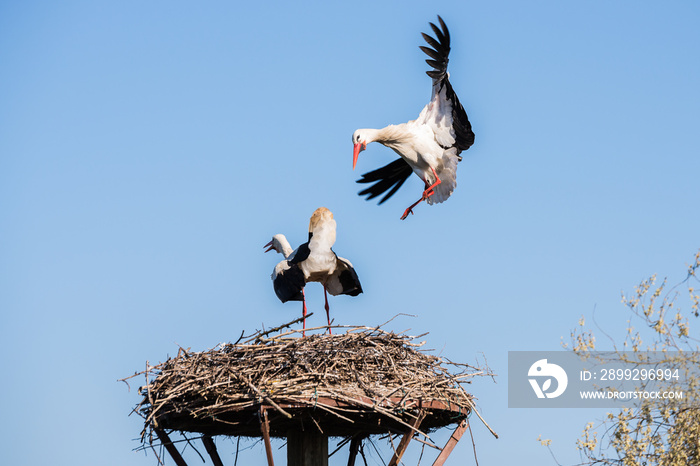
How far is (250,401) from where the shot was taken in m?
7.02

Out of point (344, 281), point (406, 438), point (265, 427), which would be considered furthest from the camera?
point (344, 281)

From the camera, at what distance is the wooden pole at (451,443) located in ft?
25.3

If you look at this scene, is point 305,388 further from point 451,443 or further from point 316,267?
point 316,267

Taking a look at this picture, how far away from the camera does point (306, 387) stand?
708 centimetres

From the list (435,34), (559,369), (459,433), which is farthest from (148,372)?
(435,34)

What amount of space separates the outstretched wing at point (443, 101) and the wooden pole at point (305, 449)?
483cm

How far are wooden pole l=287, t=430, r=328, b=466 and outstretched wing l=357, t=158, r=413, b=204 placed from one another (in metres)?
5.17

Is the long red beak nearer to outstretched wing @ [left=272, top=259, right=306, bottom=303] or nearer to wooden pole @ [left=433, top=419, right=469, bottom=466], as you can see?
outstretched wing @ [left=272, top=259, right=306, bottom=303]

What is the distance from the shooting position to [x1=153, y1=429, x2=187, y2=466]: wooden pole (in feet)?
25.1

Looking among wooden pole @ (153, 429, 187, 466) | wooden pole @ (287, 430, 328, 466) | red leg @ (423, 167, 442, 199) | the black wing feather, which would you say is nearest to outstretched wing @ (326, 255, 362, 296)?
the black wing feather

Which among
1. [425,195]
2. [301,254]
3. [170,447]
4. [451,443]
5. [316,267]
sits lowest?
[170,447]

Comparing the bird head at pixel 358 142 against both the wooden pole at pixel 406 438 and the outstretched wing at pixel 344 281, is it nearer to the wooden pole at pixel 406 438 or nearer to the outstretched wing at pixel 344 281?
the outstretched wing at pixel 344 281

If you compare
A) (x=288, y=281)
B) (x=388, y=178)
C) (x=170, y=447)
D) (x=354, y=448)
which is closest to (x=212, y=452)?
(x=170, y=447)

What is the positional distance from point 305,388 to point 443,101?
17.7 ft
